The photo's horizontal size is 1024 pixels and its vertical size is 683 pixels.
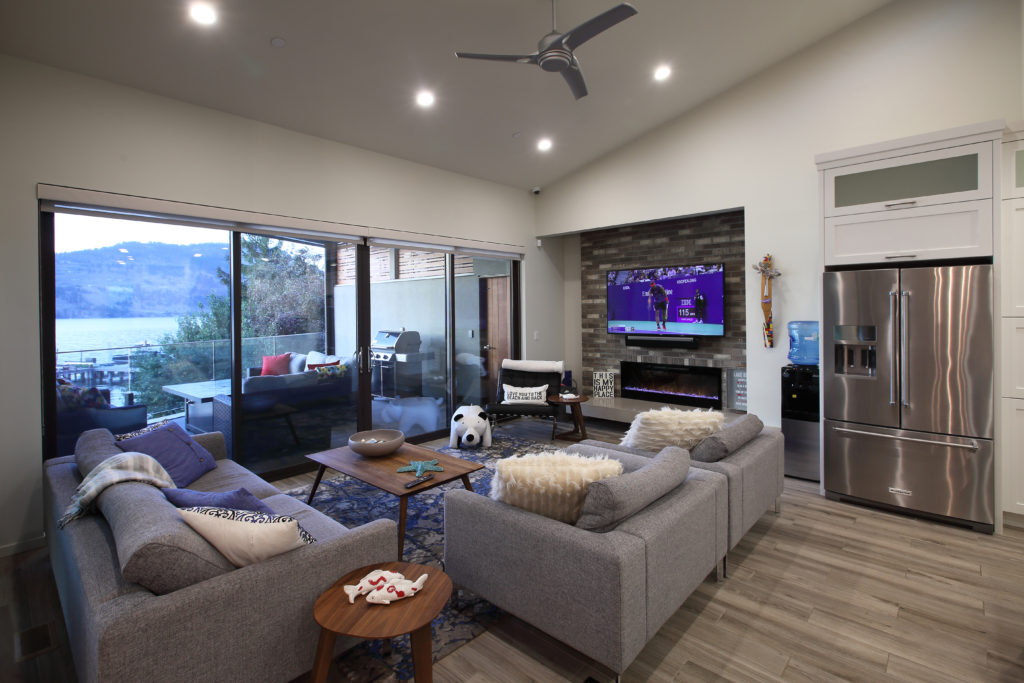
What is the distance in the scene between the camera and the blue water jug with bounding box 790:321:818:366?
14.1 ft

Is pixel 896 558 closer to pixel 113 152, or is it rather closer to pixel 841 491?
pixel 841 491

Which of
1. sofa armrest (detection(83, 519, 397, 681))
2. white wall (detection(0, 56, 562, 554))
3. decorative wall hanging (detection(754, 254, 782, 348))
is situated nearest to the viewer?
sofa armrest (detection(83, 519, 397, 681))

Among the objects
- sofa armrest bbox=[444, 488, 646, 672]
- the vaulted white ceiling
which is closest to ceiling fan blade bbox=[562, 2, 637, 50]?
the vaulted white ceiling

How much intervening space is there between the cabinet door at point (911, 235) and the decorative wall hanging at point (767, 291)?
0.72 m

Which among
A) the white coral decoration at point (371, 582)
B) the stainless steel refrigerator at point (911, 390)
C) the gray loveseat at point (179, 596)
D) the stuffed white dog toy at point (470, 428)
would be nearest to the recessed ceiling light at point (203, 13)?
the gray loveseat at point (179, 596)

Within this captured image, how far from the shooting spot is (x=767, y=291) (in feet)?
14.8

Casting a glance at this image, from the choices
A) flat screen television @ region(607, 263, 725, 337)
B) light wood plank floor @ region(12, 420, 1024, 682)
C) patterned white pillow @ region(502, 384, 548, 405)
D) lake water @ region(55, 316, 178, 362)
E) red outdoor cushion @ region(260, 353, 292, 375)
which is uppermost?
flat screen television @ region(607, 263, 725, 337)

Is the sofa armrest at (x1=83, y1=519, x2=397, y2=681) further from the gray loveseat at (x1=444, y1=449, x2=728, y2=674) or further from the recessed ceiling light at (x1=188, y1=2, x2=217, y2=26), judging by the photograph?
the recessed ceiling light at (x1=188, y1=2, x2=217, y2=26)

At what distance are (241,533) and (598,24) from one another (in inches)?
110

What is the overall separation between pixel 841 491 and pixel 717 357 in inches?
81.2

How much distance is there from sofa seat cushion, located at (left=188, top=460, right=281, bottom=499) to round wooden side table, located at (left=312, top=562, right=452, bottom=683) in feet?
4.54

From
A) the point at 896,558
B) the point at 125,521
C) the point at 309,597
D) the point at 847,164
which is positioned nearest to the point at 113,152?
the point at 125,521

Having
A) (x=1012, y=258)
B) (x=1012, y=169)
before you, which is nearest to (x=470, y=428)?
(x=1012, y=258)

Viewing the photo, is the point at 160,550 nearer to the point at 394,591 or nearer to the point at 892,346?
the point at 394,591
